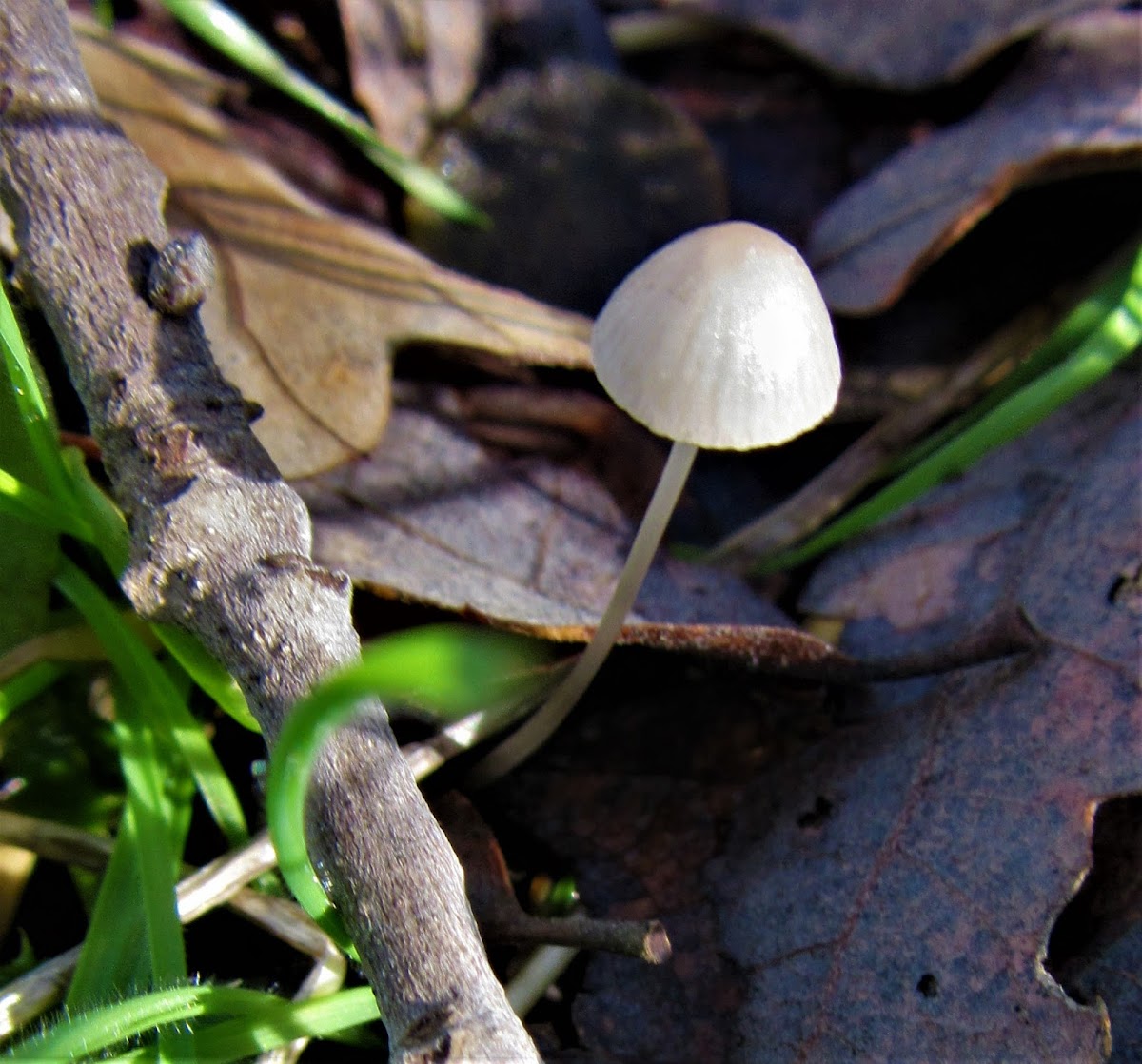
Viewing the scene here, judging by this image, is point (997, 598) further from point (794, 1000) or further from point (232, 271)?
point (232, 271)

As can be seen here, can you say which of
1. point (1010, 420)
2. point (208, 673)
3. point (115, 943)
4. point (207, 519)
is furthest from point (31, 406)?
point (1010, 420)

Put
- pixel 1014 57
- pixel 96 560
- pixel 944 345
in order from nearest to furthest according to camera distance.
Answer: pixel 96 560
pixel 944 345
pixel 1014 57

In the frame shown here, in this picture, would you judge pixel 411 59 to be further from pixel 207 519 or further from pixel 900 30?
pixel 207 519

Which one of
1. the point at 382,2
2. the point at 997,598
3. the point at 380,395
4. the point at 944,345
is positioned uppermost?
the point at 382,2

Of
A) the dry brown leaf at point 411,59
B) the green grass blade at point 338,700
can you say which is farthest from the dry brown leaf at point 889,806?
the dry brown leaf at point 411,59

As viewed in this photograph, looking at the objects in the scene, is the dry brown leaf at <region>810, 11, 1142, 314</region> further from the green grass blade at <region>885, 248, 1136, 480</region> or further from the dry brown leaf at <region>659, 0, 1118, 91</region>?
the green grass blade at <region>885, 248, 1136, 480</region>

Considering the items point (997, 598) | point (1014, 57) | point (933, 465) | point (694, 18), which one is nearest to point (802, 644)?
point (997, 598)
